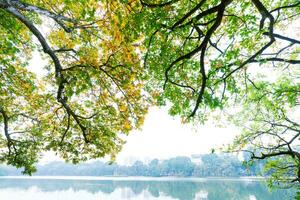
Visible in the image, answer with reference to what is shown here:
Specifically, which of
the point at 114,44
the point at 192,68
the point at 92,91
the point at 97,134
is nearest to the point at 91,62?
the point at 114,44

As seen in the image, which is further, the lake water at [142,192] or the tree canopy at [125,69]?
the lake water at [142,192]

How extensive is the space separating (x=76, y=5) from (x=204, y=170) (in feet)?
487

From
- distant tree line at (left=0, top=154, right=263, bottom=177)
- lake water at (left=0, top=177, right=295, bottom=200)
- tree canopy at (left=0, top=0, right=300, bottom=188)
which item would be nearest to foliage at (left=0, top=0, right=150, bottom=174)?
tree canopy at (left=0, top=0, right=300, bottom=188)

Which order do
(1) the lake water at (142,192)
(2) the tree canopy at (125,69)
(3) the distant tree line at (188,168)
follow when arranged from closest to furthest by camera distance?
(2) the tree canopy at (125,69) < (1) the lake water at (142,192) < (3) the distant tree line at (188,168)

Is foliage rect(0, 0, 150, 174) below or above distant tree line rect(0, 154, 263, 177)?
below

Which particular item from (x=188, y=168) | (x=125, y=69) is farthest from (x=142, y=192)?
(x=188, y=168)

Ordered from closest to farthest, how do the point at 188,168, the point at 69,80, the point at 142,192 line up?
the point at 69,80 < the point at 142,192 < the point at 188,168

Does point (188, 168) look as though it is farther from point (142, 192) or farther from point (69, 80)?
point (69, 80)

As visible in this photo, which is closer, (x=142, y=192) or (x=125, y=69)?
(x=125, y=69)

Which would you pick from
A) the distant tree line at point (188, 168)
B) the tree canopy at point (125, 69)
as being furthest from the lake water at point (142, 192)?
the distant tree line at point (188, 168)

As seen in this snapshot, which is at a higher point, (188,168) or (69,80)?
(188,168)

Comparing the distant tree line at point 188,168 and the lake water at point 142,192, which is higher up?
the distant tree line at point 188,168

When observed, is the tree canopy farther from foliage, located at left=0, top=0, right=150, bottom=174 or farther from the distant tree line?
the distant tree line

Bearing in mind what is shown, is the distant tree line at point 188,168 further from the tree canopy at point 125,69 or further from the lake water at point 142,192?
the tree canopy at point 125,69
